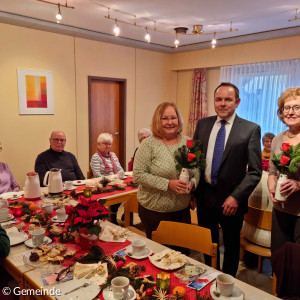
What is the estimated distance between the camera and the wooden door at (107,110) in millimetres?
5234

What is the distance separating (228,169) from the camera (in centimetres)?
A: 204

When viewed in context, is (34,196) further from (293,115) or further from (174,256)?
(293,115)

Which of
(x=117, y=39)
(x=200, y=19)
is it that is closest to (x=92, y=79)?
(x=117, y=39)

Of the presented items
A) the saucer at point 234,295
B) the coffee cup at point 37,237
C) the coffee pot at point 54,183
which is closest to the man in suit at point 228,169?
the saucer at point 234,295

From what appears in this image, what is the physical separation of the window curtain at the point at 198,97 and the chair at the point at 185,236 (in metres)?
4.38

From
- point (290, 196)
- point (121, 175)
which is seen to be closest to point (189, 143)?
point (290, 196)

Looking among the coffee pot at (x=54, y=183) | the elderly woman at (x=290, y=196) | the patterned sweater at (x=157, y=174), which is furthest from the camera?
the coffee pot at (x=54, y=183)

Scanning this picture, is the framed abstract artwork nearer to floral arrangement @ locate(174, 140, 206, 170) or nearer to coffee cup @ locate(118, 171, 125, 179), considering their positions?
coffee cup @ locate(118, 171, 125, 179)

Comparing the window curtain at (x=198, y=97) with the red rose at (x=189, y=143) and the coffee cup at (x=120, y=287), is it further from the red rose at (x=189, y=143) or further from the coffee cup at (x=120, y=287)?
the coffee cup at (x=120, y=287)

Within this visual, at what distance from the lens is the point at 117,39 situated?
5.08 meters

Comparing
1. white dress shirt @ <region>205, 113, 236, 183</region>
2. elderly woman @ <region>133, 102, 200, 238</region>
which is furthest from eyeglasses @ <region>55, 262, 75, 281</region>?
white dress shirt @ <region>205, 113, 236, 183</region>

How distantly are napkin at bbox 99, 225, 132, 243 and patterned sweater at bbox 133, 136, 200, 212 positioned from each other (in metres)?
0.30

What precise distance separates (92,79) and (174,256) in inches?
165

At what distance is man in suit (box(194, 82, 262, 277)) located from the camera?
2.01 m
